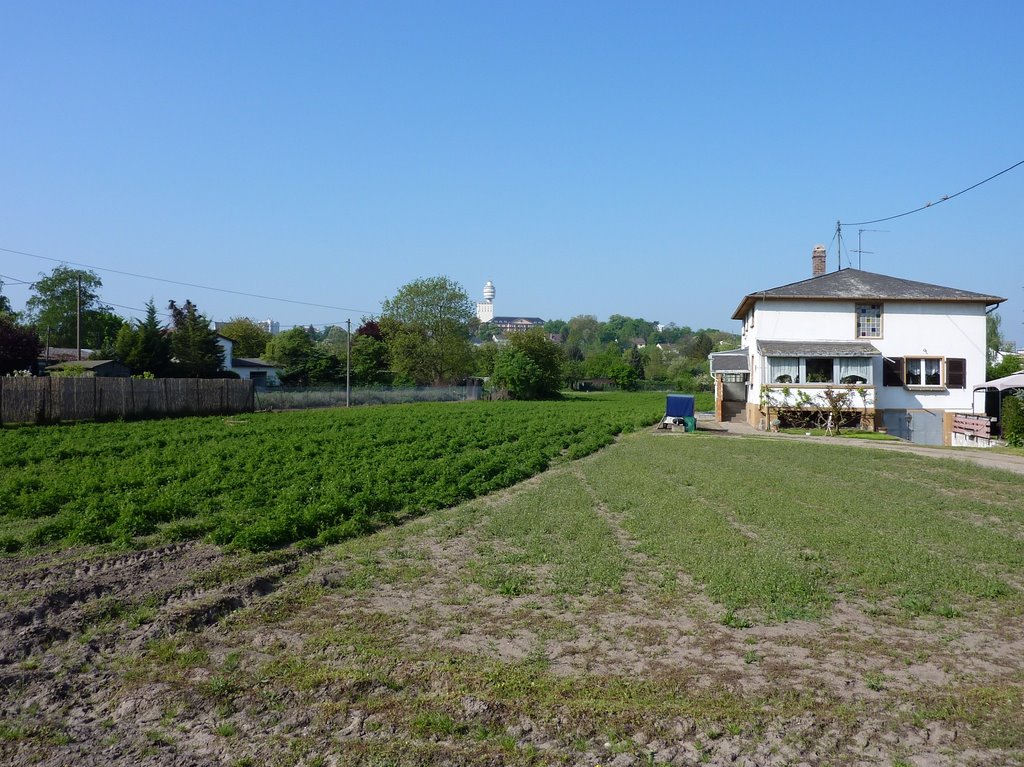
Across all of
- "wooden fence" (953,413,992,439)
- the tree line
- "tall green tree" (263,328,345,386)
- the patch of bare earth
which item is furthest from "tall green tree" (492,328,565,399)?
the patch of bare earth

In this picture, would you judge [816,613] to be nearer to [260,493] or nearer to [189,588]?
Answer: [189,588]

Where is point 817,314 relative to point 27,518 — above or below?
above

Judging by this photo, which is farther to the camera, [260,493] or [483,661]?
[260,493]

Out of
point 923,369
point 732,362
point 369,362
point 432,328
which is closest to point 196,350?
point 369,362

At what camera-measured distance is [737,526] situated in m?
11.5

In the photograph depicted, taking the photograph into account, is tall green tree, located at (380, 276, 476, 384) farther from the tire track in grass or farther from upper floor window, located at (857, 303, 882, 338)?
the tire track in grass

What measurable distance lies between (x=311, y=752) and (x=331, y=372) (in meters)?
68.9

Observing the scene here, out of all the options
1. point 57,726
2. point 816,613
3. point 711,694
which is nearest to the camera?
point 57,726

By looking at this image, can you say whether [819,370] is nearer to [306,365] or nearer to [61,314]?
[306,365]

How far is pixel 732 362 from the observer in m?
40.2

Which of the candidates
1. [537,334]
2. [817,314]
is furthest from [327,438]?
[537,334]

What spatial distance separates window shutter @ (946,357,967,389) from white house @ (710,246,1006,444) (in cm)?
4

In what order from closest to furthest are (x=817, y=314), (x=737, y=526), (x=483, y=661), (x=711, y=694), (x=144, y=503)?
1. (x=711, y=694)
2. (x=483, y=661)
3. (x=737, y=526)
4. (x=144, y=503)
5. (x=817, y=314)

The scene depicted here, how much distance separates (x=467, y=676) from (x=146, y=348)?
5863 centimetres
